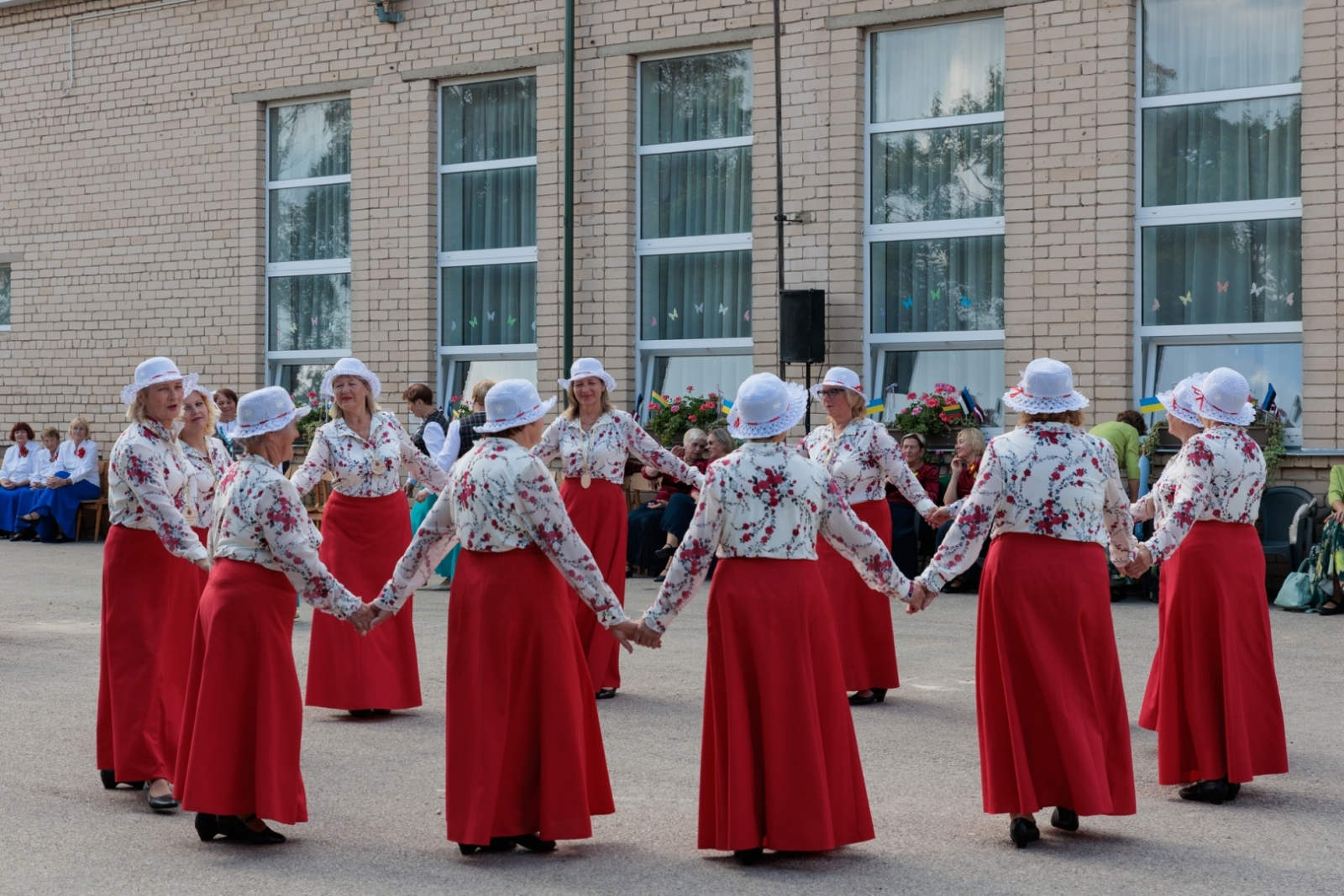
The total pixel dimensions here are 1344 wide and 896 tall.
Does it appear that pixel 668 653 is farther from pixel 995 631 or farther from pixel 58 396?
pixel 58 396

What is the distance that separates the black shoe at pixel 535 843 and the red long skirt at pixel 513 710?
3cm

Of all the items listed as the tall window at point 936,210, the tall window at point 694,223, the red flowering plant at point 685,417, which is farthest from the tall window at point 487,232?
the tall window at point 936,210

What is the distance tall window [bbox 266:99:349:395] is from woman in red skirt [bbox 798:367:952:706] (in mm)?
10857

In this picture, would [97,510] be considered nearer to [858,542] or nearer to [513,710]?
[513,710]

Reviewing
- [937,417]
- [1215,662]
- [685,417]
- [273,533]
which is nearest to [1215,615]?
[1215,662]

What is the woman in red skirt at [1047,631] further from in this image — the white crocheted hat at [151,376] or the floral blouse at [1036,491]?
the white crocheted hat at [151,376]

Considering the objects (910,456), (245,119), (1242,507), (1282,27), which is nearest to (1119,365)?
(910,456)

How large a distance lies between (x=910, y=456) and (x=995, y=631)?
8290 mm

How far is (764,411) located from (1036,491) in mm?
1021

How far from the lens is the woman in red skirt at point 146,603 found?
21.7ft

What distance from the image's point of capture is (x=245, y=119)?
1909 cm

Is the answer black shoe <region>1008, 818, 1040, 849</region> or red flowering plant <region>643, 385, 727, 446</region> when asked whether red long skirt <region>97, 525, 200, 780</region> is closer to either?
black shoe <region>1008, 818, 1040, 849</region>

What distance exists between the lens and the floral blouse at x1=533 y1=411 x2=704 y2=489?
920 centimetres

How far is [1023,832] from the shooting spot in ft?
19.1
